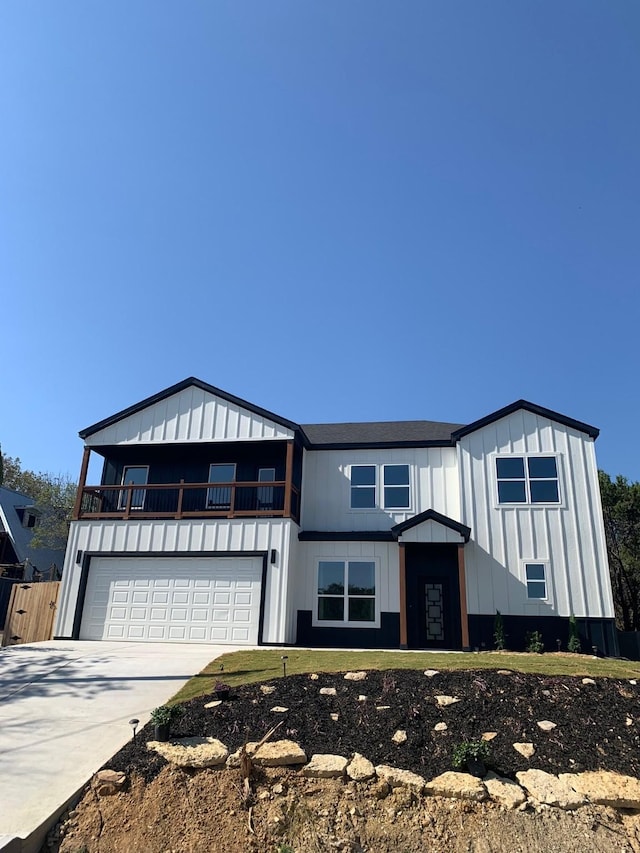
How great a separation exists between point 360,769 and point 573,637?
11418 mm

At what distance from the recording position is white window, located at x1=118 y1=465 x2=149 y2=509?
62.6 feet

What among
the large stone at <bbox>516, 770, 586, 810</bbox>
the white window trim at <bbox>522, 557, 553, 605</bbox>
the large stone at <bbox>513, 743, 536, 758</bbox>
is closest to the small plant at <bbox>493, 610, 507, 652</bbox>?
the white window trim at <bbox>522, 557, 553, 605</bbox>

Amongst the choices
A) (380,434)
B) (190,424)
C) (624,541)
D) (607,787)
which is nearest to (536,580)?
(380,434)

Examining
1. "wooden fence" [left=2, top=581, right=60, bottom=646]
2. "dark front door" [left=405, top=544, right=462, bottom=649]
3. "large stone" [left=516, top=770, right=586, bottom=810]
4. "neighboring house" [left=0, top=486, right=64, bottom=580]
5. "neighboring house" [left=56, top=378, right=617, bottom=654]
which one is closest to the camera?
"large stone" [left=516, top=770, right=586, bottom=810]

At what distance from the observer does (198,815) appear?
5.18 m

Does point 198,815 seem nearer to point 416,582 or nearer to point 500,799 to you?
point 500,799

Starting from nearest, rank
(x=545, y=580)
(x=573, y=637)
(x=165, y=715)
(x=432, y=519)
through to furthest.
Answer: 1. (x=165, y=715)
2. (x=573, y=637)
3. (x=545, y=580)
4. (x=432, y=519)

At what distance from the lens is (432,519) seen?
53.3 feet

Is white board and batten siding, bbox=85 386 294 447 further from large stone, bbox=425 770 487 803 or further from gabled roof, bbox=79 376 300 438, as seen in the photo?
large stone, bbox=425 770 487 803

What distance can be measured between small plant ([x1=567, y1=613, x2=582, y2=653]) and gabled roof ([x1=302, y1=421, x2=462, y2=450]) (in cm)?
597

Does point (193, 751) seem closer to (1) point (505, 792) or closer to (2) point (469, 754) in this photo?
(2) point (469, 754)

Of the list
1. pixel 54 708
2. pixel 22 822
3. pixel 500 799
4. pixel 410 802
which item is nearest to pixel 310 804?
pixel 410 802

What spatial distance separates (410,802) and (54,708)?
5641mm

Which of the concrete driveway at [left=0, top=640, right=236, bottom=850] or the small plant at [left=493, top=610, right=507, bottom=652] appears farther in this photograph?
the small plant at [left=493, top=610, right=507, bottom=652]
